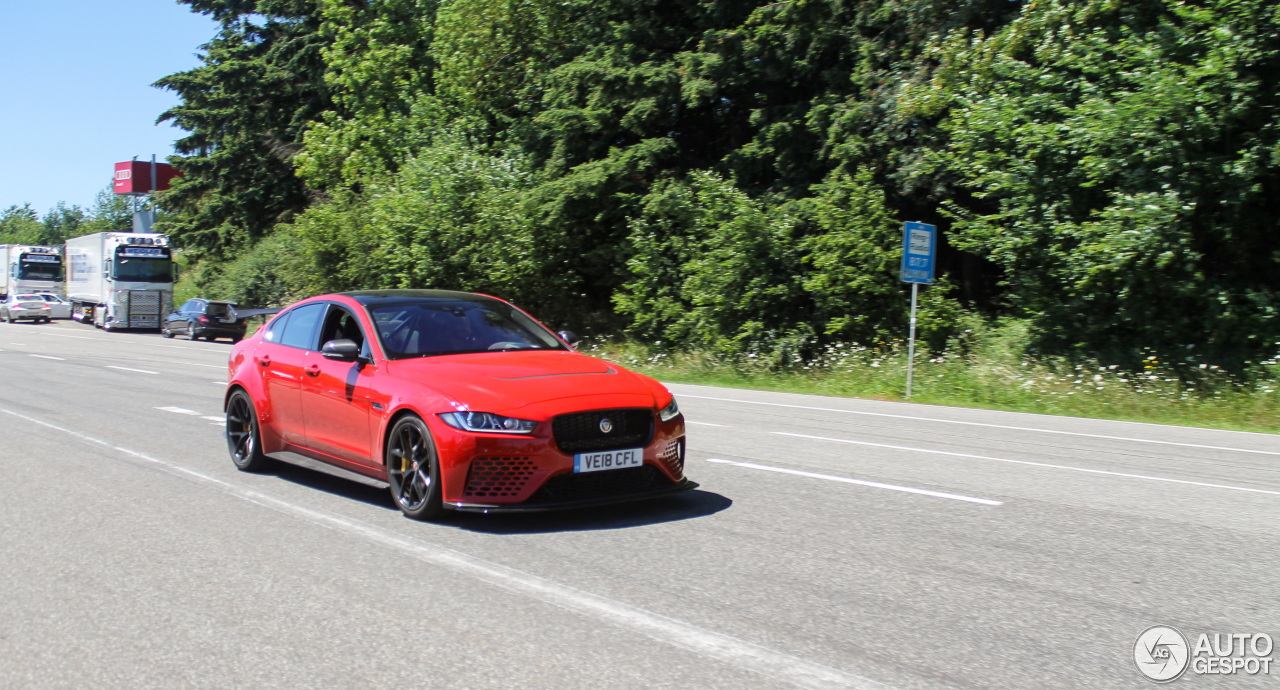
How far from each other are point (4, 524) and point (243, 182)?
1978 inches

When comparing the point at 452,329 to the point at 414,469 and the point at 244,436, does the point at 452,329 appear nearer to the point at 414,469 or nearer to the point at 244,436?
the point at 414,469

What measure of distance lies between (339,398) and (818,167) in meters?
18.5

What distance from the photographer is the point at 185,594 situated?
16.4 ft

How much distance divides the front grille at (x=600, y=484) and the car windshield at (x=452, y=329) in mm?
1576

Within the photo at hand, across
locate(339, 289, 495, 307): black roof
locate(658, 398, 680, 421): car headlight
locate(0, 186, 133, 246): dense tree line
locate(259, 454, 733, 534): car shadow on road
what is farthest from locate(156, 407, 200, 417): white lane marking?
locate(0, 186, 133, 246): dense tree line

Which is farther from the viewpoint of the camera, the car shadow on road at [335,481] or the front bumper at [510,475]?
the car shadow on road at [335,481]

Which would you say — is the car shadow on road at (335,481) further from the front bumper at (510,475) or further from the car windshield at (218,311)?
the car windshield at (218,311)

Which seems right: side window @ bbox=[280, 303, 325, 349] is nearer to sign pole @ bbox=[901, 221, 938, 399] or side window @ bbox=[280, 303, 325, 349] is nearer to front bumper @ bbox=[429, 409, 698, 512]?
front bumper @ bbox=[429, 409, 698, 512]

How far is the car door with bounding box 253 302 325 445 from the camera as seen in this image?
26.6 feet

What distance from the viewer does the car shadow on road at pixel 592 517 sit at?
6410 millimetres

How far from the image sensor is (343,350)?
23.7 feet

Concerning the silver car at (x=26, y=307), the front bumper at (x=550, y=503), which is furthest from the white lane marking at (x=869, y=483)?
the silver car at (x=26, y=307)

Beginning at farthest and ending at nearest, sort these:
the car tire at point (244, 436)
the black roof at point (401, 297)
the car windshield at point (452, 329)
→ the car tire at point (244, 436) < the black roof at point (401, 297) < the car windshield at point (452, 329)

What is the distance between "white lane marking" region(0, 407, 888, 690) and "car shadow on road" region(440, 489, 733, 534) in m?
0.55
